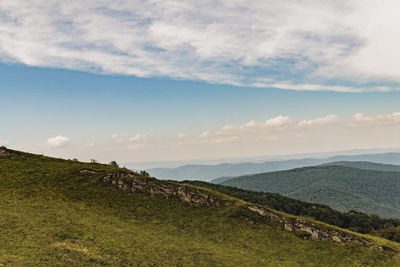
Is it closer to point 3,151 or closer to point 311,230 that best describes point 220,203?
point 311,230

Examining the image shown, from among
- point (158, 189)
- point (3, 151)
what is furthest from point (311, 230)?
point (3, 151)

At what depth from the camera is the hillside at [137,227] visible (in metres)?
28.8

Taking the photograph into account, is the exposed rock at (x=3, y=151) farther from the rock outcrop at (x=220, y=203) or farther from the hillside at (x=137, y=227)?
the rock outcrop at (x=220, y=203)

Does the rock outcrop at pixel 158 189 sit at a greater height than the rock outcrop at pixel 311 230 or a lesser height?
greater

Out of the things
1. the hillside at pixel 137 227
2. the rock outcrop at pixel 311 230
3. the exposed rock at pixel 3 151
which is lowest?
the rock outcrop at pixel 311 230

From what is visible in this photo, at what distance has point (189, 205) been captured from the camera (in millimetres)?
50469

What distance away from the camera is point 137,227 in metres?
38.2

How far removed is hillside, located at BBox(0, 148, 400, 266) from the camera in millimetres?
28828

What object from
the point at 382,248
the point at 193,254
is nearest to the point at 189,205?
the point at 193,254

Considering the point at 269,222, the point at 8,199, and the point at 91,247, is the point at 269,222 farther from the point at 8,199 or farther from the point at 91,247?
the point at 8,199

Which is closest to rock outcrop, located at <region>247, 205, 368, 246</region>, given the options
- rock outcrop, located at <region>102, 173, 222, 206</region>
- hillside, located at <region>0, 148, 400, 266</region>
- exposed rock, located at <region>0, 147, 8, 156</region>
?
hillside, located at <region>0, 148, 400, 266</region>

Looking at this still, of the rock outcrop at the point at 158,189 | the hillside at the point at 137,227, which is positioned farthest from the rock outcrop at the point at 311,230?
the rock outcrop at the point at 158,189

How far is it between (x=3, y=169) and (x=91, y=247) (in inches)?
1374

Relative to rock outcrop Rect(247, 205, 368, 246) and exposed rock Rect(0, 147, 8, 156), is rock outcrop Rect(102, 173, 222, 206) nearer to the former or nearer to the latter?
rock outcrop Rect(247, 205, 368, 246)
